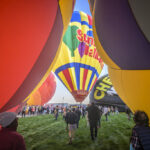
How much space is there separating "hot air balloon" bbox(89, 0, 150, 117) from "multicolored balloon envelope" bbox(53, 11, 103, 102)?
6554mm

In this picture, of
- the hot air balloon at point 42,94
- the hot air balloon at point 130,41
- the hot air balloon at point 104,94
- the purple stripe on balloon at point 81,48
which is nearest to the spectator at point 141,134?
the hot air balloon at point 130,41

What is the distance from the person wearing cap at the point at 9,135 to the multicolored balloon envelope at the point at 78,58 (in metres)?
8.13

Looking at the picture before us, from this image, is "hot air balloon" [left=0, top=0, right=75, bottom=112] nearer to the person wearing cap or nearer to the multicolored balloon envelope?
the person wearing cap

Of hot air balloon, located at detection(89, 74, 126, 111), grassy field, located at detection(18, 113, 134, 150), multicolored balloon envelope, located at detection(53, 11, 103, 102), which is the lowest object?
grassy field, located at detection(18, 113, 134, 150)

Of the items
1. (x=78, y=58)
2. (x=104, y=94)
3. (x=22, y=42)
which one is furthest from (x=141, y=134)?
(x=104, y=94)

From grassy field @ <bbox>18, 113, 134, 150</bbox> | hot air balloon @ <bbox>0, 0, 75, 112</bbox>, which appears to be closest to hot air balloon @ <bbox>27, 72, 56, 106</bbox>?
grassy field @ <bbox>18, 113, 134, 150</bbox>

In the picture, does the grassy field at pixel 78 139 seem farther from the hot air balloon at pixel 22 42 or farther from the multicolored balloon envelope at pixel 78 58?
the multicolored balloon envelope at pixel 78 58

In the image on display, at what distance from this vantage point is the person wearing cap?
130 cm

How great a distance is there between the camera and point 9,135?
135cm

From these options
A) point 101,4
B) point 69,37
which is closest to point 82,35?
point 69,37

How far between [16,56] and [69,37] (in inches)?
300

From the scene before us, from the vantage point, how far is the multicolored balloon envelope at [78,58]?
8.98 meters

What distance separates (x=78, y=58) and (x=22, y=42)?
7699 mm

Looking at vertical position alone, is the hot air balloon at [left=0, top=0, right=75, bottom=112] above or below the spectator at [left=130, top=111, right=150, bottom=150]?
above
